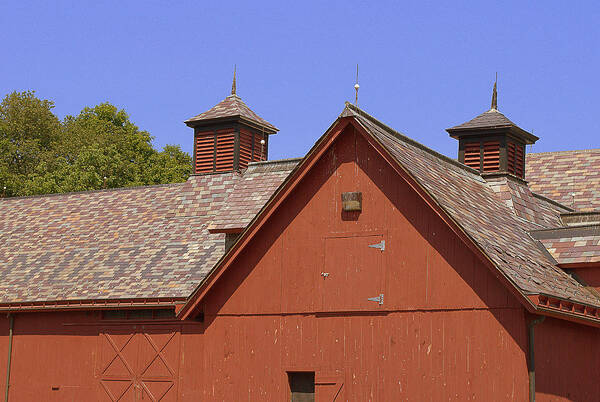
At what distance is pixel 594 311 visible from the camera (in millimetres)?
20453

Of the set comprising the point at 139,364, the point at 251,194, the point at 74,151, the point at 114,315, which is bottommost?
the point at 139,364

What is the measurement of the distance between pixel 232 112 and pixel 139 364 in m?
12.1

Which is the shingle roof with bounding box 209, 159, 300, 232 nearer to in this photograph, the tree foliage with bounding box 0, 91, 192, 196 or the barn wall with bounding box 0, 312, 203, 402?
the barn wall with bounding box 0, 312, 203, 402

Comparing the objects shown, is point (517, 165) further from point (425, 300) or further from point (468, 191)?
point (425, 300)

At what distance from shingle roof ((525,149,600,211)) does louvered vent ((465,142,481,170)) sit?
421 cm

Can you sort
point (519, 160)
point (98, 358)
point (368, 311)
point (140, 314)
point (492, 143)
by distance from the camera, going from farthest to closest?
point (519, 160), point (492, 143), point (98, 358), point (140, 314), point (368, 311)

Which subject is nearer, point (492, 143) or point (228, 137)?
point (492, 143)

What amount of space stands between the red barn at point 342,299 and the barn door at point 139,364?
0.12 ft

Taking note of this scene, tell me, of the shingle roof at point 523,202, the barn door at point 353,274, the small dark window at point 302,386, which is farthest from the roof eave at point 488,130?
the small dark window at point 302,386

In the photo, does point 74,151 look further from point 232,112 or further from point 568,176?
point 568,176

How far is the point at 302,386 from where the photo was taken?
2203 centimetres

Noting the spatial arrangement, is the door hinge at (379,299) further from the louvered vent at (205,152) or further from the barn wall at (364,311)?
the louvered vent at (205,152)

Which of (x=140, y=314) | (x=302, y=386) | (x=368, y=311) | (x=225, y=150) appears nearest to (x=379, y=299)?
(x=368, y=311)

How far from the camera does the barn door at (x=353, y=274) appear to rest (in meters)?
21.3
